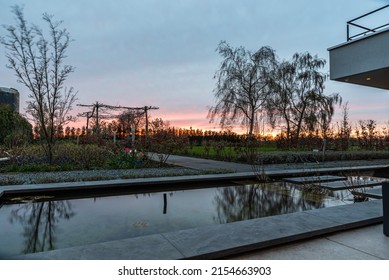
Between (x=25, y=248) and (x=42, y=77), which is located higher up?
(x=42, y=77)

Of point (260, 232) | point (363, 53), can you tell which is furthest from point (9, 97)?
point (260, 232)

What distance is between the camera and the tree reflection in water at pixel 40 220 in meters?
2.54

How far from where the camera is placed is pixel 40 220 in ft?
10.6

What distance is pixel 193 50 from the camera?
10.2m

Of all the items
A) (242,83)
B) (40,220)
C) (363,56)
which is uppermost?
(242,83)

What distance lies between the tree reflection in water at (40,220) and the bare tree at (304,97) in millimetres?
14193

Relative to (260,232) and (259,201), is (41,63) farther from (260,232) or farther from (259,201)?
(260,232)

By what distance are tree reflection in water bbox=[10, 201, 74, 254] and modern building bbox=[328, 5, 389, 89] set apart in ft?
19.6

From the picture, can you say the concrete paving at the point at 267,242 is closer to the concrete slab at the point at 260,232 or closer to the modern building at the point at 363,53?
the concrete slab at the point at 260,232

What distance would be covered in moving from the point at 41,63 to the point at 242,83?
9.50 metres

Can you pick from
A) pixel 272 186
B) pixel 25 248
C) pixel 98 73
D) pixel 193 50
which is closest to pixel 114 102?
pixel 98 73

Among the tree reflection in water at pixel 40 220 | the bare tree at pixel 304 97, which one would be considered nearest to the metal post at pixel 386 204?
the tree reflection in water at pixel 40 220
